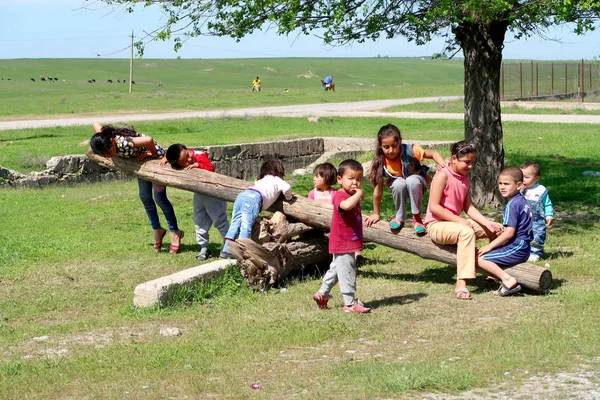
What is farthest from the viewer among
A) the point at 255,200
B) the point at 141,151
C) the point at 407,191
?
the point at 141,151

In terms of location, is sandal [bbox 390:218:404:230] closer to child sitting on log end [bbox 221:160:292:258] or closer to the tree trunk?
child sitting on log end [bbox 221:160:292:258]

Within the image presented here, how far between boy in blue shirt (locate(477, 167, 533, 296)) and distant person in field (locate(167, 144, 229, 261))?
9.66 ft

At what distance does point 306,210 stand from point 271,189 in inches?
15.9

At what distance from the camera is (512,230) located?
7.83 meters

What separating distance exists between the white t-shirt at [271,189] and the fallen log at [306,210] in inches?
3.8

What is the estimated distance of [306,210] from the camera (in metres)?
8.66

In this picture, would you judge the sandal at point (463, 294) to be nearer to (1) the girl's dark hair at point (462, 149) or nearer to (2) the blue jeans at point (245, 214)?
(1) the girl's dark hair at point (462, 149)

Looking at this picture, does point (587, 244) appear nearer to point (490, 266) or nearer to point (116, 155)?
point (490, 266)

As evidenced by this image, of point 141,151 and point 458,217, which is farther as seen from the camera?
point 141,151

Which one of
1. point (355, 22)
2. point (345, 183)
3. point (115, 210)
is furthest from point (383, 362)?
point (115, 210)

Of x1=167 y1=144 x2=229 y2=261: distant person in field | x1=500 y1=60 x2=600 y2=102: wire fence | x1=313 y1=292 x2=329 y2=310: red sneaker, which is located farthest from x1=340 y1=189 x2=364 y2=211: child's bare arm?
x1=500 y1=60 x2=600 y2=102: wire fence

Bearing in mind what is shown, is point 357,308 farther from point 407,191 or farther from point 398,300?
point 407,191

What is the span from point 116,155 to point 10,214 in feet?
12.3

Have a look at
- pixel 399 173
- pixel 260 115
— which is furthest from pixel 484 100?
pixel 260 115
